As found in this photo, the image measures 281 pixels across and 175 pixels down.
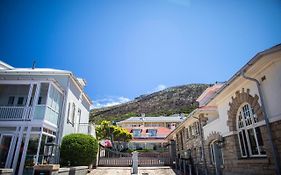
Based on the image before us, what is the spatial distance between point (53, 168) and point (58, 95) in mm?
7322

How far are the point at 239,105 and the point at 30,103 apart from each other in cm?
1449

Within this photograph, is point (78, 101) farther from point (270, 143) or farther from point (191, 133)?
point (270, 143)

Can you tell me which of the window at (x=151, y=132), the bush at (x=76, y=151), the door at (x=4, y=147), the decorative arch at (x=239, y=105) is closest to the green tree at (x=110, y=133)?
the window at (x=151, y=132)

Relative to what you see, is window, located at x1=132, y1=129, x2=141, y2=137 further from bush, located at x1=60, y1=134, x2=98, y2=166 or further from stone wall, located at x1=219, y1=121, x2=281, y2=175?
stone wall, located at x1=219, y1=121, x2=281, y2=175

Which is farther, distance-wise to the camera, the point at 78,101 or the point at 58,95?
the point at 78,101

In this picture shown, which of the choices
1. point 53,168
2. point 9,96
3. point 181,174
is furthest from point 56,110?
point 181,174

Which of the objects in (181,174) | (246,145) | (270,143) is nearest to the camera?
(270,143)

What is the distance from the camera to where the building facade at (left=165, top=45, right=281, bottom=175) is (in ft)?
22.4

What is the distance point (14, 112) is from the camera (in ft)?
45.2

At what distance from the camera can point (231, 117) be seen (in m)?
10.1

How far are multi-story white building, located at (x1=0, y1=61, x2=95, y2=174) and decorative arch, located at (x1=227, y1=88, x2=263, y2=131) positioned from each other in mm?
11394

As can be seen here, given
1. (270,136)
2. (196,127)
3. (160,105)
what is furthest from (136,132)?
(160,105)

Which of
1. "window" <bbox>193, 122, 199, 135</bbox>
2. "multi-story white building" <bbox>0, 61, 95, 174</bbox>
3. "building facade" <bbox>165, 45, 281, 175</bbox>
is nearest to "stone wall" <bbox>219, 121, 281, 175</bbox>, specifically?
"building facade" <bbox>165, 45, 281, 175</bbox>

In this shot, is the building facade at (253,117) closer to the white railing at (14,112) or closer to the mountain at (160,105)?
the white railing at (14,112)
